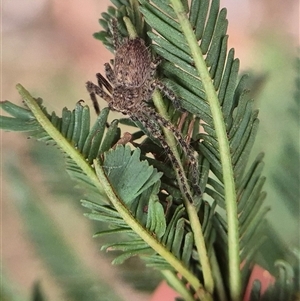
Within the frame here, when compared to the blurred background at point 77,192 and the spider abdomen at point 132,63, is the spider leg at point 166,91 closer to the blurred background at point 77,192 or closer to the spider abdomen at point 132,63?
the spider abdomen at point 132,63

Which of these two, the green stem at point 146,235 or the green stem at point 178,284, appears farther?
the green stem at point 178,284

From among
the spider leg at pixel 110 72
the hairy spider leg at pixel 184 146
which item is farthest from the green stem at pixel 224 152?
the spider leg at pixel 110 72

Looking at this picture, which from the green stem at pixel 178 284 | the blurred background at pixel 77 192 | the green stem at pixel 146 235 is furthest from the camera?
the blurred background at pixel 77 192

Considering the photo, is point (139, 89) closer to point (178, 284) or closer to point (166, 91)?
point (166, 91)

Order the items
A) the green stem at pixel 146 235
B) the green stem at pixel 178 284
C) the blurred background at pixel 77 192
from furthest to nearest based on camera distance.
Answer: the blurred background at pixel 77 192
the green stem at pixel 178 284
the green stem at pixel 146 235

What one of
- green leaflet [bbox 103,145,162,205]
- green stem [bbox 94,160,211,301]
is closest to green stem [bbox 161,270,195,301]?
green stem [bbox 94,160,211,301]

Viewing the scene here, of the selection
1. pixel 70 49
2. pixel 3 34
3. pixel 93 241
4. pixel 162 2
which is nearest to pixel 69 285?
pixel 93 241

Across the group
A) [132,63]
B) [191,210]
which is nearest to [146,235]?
[191,210]

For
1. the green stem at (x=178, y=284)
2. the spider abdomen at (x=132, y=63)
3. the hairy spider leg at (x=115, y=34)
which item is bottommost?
the green stem at (x=178, y=284)

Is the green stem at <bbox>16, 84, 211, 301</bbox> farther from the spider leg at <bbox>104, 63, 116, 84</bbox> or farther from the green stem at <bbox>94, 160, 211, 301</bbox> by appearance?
the spider leg at <bbox>104, 63, 116, 84</bbox>
